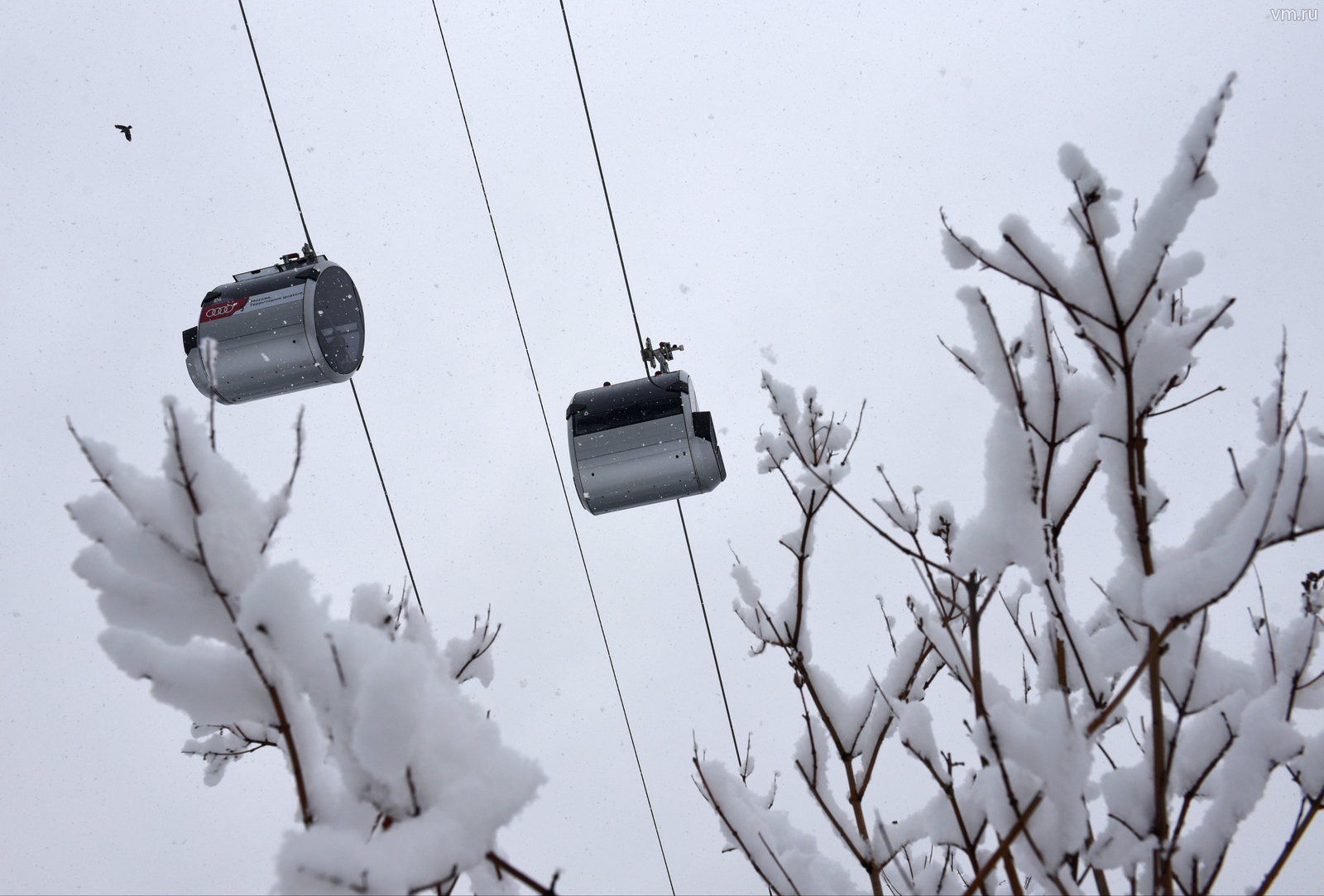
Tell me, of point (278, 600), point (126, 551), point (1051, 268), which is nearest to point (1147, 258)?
point (1051, 268)

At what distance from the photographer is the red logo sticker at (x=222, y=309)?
4.24 meters

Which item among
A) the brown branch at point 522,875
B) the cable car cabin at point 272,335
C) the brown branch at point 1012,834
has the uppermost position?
the cable car cabin at point 272,335

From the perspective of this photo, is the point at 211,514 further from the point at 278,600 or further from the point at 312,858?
the point at 312,858

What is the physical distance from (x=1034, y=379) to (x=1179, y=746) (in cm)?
81

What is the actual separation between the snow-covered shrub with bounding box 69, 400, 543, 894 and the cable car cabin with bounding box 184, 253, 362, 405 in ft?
11.3

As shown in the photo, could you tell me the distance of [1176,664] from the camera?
137cm

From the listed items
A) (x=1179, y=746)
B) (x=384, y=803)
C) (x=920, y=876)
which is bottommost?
(x=920, y=876)

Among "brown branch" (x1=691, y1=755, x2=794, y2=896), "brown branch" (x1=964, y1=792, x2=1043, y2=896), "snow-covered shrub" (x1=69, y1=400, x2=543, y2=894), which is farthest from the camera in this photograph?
"brown branch" (x1=691, y1=755, x2=794, y2=896)

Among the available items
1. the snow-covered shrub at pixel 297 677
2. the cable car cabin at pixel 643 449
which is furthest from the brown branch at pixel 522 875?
the cable car cabin at pixel 643 449

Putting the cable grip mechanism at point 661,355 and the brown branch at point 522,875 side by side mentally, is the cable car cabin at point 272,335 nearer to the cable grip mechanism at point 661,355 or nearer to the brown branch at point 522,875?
the cable grip mechanism at point 661,355

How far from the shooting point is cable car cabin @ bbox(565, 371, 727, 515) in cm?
418

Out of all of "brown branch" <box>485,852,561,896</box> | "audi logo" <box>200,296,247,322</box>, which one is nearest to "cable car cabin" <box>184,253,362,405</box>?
"audi logo" <box>200,296,247,322</box>

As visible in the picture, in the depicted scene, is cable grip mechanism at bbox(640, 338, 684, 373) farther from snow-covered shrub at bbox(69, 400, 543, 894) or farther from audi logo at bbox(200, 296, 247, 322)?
snow-covered shrub at bbox(69, 400, 543, 894)

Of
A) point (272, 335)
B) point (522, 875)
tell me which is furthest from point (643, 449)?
point (522, 875)
